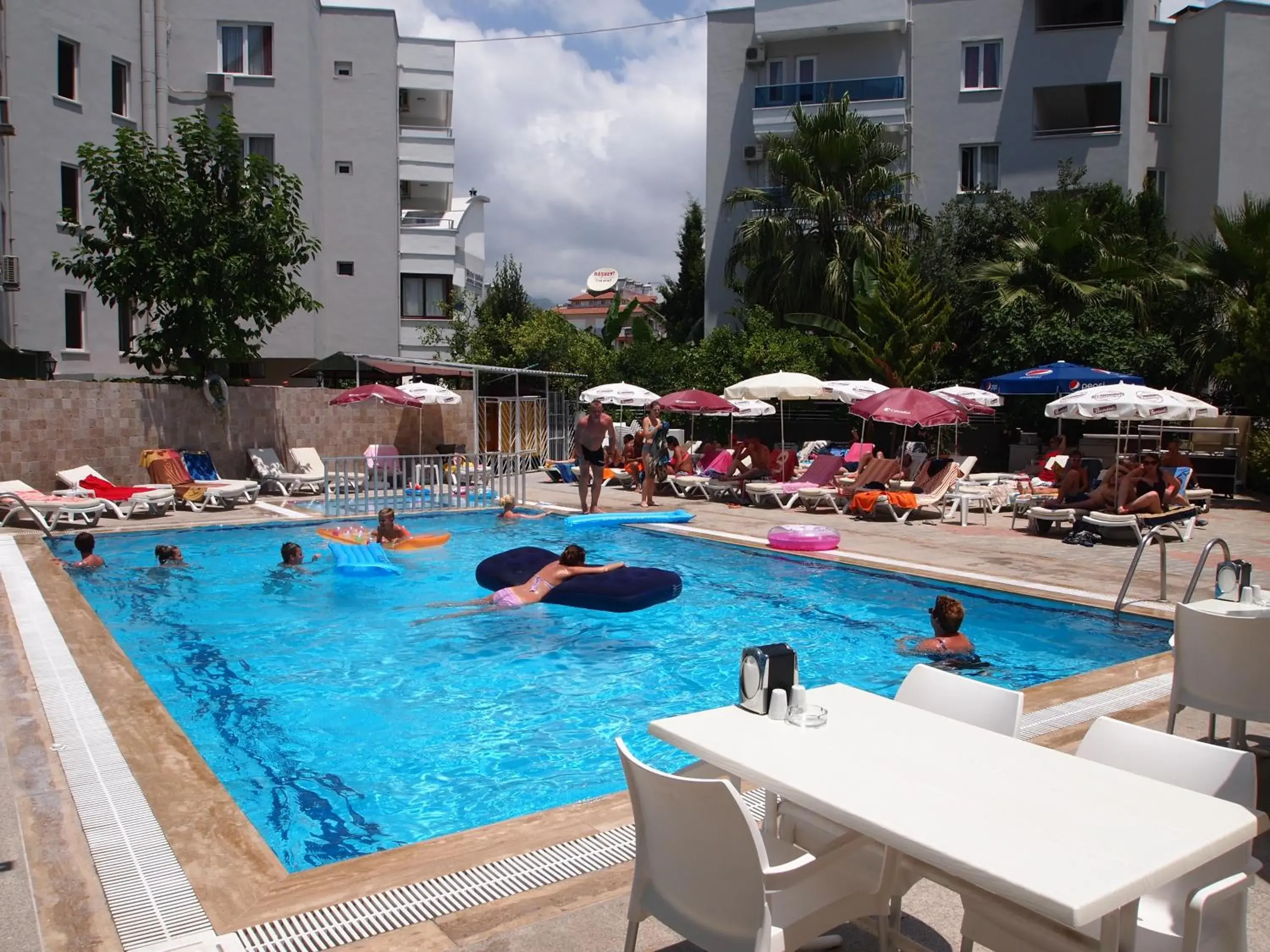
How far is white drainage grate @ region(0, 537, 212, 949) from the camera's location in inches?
136

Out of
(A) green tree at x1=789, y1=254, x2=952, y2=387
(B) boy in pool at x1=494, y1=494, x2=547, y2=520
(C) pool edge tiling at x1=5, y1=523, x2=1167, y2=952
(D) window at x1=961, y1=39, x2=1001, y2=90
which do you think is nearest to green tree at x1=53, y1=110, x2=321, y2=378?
(B) boy in pool at x1=494, y1=494, x2=547, y2=520

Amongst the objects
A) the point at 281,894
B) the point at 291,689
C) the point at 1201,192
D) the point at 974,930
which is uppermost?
the point at 1201,192

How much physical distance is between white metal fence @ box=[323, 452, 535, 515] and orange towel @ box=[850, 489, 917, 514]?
573 cm

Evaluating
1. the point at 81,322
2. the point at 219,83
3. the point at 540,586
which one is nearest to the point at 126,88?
the point at 219,83

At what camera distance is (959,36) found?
2959 centimetres

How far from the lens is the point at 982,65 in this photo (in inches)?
1166

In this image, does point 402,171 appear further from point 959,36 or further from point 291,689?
point 291,689

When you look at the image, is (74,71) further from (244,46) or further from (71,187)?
(244,46)

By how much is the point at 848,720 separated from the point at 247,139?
96.1 ft

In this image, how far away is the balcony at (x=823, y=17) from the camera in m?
29.6

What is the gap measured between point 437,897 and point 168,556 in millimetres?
9694

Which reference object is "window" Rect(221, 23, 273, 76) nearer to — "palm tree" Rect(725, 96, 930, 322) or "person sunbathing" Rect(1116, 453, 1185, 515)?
"palm tree" Rect(725, 96, 930, 322)

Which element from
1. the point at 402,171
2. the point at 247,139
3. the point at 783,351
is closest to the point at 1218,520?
the point at 783,351

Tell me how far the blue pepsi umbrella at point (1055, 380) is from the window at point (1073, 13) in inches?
519
